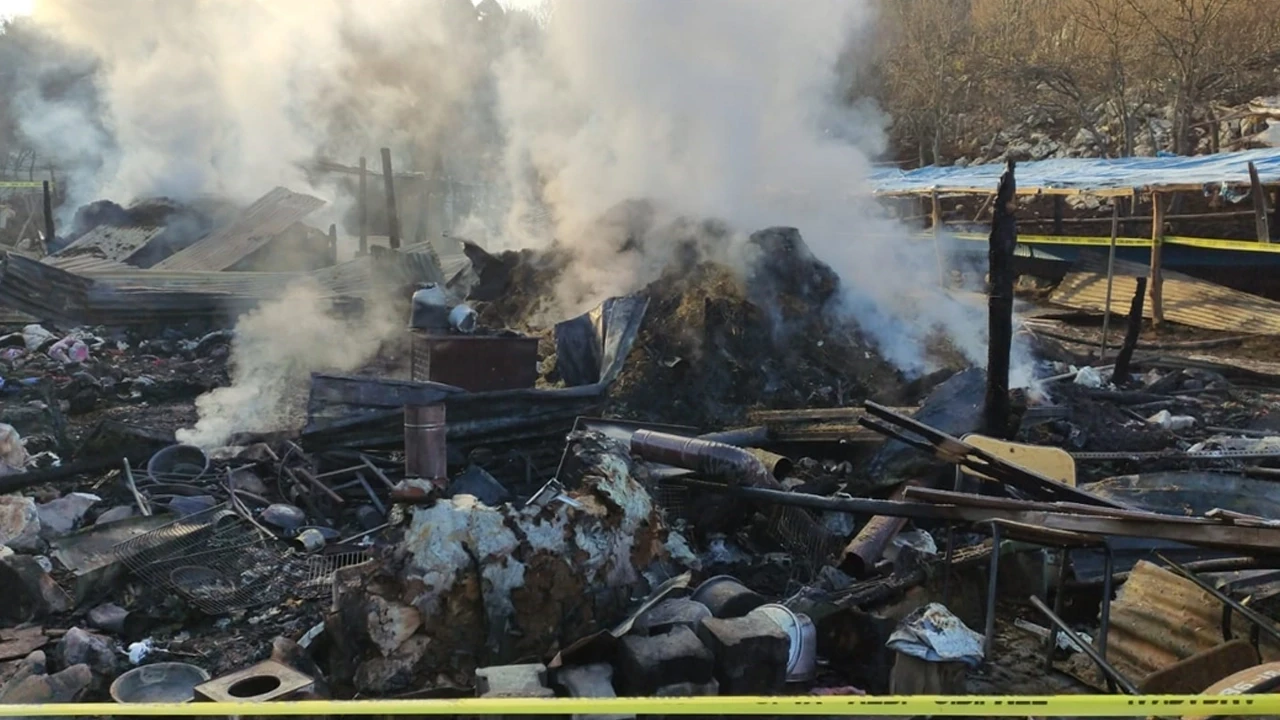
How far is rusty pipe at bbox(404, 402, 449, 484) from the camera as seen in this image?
20.7 feet

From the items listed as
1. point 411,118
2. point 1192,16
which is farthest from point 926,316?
point 411,118

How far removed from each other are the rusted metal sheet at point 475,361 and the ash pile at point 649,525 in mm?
29

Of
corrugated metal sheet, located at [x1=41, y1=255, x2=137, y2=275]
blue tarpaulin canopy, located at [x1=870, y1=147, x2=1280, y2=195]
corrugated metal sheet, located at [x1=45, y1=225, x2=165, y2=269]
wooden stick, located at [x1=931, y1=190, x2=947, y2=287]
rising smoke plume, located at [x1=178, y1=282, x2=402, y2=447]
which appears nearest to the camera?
Answer: rising smoke plume, located at [x1=178, y1=282, x2=402, y2=447]

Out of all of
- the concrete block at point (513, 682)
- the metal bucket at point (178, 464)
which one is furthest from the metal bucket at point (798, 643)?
the metal bucket at point (178, 464)

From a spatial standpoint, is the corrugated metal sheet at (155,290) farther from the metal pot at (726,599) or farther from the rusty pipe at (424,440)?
the metal pot at (726,599)

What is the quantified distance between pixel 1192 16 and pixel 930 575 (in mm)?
22964

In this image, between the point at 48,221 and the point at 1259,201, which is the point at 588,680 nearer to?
the point at 1259,201

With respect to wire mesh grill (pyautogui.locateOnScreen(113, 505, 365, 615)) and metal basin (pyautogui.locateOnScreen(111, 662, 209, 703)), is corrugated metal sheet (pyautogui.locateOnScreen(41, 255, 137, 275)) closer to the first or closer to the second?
wire mesh grill (pyautogui.locateOnScreen(113, 505, 365, 615))

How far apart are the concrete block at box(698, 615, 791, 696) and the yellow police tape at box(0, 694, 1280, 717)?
3.00 feet

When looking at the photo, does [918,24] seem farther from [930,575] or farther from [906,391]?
[930,575]

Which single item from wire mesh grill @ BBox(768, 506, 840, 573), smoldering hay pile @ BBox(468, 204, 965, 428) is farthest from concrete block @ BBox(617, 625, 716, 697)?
smoldering hay pile @ BBox(468, 204, 965, 428)

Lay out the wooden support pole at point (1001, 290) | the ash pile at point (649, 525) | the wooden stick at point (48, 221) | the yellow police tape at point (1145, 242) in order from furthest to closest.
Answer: the wooden stick at point (48, 221)
the yellow police tape at point (1145, 242)
the wooden support pole at point (1001, 290)
the ash pile at point (649, 525)

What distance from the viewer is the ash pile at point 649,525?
3.95 metres

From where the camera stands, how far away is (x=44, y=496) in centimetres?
673
